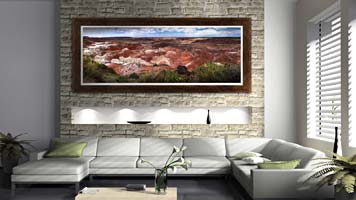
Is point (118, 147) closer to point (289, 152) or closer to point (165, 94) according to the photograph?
point (165, 94)

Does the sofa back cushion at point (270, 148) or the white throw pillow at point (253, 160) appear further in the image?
the sofa back cushion at point (270, 148)

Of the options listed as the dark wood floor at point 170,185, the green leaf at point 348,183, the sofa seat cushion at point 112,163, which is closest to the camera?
the green leaf at point 348,183

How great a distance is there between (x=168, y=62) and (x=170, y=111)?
0.98 meters

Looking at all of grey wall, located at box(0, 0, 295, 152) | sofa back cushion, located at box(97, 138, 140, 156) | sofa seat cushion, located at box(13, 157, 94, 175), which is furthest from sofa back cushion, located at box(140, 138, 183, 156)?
grey wall, located at box(0, 0, 295, 152)

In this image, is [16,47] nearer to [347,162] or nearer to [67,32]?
[67,32]

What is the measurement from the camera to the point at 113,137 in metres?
9.70

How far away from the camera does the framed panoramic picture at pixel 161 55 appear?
9727mm

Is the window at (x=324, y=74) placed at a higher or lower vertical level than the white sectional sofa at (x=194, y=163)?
higher

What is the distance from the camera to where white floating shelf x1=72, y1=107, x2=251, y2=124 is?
393 inches

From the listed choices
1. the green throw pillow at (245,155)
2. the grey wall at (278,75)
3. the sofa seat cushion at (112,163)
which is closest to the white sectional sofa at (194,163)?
the sofa seat cushion at (112,163)

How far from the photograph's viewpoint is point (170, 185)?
26.9 ft

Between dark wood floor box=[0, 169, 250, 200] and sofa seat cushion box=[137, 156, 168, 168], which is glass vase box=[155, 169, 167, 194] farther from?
sofa seat cushion box=[137, 156, 168, 168]

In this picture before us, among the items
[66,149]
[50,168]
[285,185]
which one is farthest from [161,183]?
[66,149]

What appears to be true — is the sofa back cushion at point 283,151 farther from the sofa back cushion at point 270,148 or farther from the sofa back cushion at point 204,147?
the sofa back cushion at point 204,147
